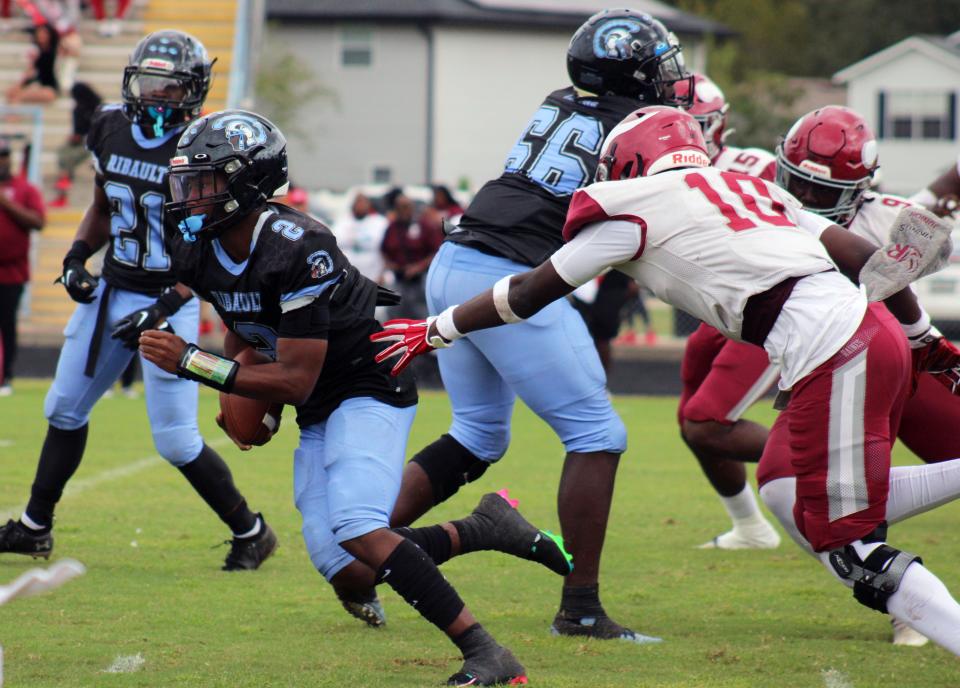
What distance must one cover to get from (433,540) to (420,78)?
3510 centimetres

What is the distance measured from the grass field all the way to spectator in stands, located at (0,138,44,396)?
13.8 ft

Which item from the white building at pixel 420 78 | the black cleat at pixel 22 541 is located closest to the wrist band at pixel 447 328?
the black cleat at pixel 22 541

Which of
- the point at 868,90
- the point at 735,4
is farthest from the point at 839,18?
the point at 868,90

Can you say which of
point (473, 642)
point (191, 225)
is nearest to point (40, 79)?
point (191, 225)

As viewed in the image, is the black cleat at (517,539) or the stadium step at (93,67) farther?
the stadium step at (93,67)

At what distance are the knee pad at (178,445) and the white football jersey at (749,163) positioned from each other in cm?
245

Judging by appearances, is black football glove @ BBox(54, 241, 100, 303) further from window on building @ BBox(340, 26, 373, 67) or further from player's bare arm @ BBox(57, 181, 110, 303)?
window on building @ BBox(340, 26, 373, 67)

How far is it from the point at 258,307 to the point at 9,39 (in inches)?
803

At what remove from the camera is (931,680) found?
13.8 feet

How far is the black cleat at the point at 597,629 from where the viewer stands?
15.3ft

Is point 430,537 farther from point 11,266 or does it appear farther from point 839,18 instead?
point 839,18

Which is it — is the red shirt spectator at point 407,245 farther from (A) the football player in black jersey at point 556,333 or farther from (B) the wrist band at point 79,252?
(A) the football player in black jersey at point 556,333

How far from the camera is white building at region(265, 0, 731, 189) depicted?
3831cm

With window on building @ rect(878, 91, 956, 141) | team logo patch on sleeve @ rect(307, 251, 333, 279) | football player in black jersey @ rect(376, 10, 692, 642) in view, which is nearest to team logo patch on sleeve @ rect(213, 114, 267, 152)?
team logo patch on sleeve @ rect(307, 251, 333, 279)
